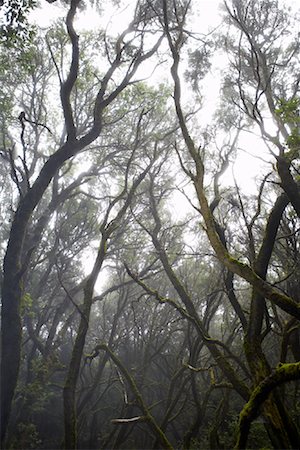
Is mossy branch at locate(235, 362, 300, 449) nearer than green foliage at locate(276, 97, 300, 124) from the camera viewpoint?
Yes

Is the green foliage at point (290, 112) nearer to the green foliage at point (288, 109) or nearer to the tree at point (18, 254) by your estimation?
the green foliage at point (288, 109)

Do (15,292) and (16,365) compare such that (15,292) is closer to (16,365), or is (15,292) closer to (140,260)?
(16,365)

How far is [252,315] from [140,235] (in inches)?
436

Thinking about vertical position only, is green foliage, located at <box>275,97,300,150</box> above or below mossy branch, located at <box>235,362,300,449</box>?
above

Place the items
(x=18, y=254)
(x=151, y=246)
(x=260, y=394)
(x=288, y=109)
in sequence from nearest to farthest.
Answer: (x=260, y=394), (x=288, y=109), (x=18, y=254), (x=151, y=246)

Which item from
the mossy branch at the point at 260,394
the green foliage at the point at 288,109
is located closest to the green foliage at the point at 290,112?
the green foliage at the point at 288,109

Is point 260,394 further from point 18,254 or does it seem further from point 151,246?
point 151,246

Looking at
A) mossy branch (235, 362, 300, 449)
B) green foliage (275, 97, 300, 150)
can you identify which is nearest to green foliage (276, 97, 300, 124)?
green foliage (275, 97, 300, 150)

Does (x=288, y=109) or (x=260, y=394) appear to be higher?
(x=288, y=109)

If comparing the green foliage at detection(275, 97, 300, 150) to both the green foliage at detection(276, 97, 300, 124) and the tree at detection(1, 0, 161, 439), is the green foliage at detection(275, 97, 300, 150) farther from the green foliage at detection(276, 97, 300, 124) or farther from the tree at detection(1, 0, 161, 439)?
the tree at detection(1, 0, 161, 439)

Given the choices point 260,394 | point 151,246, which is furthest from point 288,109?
point 151,246

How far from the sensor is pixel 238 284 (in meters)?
15.6

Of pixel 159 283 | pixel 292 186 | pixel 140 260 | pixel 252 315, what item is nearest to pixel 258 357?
pixel 252 315

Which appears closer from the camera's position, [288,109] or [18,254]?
[288,109]
